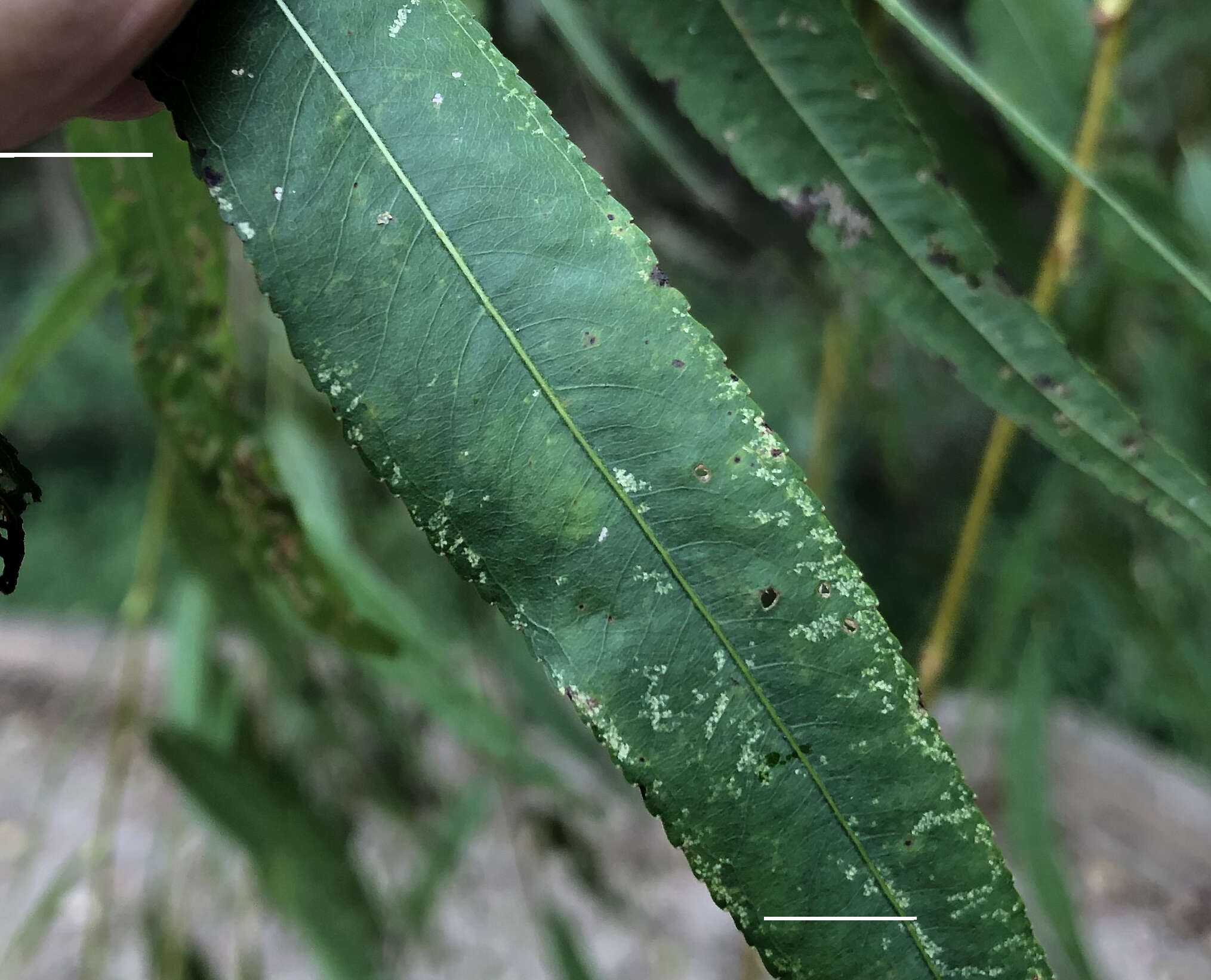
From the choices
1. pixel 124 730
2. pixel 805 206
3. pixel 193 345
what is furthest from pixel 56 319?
pixel 805 206

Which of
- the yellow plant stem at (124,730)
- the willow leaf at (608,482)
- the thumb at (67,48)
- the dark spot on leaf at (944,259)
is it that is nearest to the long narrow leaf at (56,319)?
the yellow plant stem at (124,730)

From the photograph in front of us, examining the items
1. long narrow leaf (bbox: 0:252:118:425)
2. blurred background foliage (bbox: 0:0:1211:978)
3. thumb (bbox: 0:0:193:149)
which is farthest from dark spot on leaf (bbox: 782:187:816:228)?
long narrow leaf (bbox: 0:252:118:425)

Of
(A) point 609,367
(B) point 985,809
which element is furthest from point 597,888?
(A) point 609,367

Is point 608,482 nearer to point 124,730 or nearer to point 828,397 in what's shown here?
point 828,397

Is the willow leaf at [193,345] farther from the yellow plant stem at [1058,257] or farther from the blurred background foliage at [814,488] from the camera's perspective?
the yellow plant stem at [1058,257]

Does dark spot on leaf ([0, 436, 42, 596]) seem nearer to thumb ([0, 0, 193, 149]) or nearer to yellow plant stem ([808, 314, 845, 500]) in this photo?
thumb ([0, 0, 193, 149])

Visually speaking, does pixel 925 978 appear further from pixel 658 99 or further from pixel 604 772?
pixel 658 99
